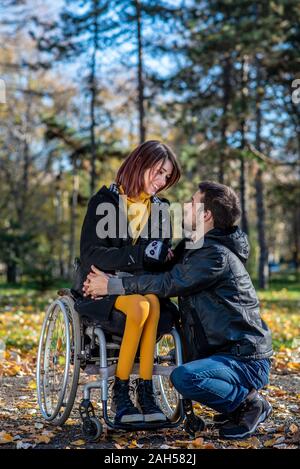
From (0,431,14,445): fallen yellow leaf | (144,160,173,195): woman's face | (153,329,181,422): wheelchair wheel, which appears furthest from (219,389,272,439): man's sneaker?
(144,160,173,195): woman's face

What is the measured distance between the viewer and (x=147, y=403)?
3.64 metres

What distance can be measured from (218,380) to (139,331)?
1.63 ft

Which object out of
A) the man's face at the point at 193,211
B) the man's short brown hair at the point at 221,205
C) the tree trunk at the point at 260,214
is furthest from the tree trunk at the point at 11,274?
the man's short brown hair at the point at 221,205

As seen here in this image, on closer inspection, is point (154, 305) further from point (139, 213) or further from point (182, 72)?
point (182, 72)

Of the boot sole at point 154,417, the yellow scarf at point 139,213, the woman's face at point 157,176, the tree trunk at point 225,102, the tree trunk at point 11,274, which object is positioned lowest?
the tree trunk at point 11,274

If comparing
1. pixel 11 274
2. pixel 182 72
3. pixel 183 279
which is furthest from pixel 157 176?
pixel 11 274

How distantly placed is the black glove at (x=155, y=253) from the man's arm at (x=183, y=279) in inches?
4.1

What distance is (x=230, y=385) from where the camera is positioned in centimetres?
363

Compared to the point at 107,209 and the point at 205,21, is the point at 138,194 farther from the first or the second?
the point at 205,21

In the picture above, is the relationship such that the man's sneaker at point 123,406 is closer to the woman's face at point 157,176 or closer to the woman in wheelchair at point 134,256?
the woman in wheelchair at point 134,256

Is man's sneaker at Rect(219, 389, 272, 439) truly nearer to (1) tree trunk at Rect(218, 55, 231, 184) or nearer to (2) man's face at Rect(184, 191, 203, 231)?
(2) man's face at Rect(184, 191, 203, 231)

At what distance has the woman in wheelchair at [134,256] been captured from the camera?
3.66m

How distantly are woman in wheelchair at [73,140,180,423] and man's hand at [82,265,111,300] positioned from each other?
0.02 metres
